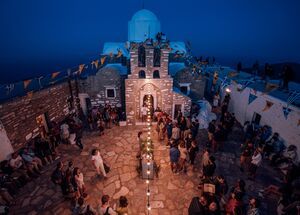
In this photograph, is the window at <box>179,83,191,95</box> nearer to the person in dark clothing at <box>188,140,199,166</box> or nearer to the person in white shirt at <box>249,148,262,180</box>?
the person in dark clothing at <box>188,140,199,166</box>

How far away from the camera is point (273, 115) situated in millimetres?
11094

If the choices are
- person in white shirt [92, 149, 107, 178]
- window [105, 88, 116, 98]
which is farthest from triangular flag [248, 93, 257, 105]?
person in white shirt [92, 149, 107, 178]

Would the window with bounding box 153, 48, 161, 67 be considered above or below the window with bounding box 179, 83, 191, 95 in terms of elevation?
above

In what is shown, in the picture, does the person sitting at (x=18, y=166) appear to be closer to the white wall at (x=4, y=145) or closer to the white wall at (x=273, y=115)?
the white wall at (x=4, y=145)

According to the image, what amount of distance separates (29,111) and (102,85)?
6201 millimetres

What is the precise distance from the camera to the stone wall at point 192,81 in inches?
659

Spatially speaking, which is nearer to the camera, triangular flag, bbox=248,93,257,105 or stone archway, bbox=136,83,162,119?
triangular flag, bbox=248,93,257,105

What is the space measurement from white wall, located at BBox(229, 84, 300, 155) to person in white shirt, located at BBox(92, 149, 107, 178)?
10.3 metres

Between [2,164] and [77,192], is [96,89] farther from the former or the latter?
[77,192]

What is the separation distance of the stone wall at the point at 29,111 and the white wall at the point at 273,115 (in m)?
14.5

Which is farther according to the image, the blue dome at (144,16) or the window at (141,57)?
the blue dome at (144,16)

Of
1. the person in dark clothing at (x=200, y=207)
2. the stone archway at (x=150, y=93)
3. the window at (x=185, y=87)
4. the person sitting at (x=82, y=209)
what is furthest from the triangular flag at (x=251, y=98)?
the person sitting at (x=82, y=209)

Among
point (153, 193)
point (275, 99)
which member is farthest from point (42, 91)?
point (275, 99)

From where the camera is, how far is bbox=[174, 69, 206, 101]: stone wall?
16.8 m
